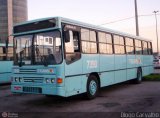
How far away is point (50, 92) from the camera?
30.2ft

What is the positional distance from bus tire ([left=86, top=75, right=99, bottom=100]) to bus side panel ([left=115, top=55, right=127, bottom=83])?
2286 mm

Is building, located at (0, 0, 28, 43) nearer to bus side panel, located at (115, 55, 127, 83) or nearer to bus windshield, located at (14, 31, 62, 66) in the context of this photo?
bus side panel, located at (115, 55, 127, 83)

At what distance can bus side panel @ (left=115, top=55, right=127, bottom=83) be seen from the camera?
44.1 feet

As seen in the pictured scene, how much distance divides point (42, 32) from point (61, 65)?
1.44 meters

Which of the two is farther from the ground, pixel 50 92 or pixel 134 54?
pixel 134 54

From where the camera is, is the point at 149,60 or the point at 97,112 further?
the point at 149,60

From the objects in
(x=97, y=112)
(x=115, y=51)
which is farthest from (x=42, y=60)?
(x=115, y=51)

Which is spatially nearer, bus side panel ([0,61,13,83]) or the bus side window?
the bus side window

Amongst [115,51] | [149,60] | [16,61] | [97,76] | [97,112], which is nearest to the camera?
[97,112]

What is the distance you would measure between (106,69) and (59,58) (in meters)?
3.67

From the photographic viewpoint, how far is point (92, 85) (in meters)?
11.1

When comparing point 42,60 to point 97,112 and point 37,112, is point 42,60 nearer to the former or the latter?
point 37,112

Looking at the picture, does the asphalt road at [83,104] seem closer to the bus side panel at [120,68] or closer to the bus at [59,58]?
the bus at [59,58]

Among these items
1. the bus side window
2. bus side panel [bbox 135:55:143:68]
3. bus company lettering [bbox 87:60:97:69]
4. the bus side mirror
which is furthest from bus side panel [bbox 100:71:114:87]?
bus side panel [bbox 135:55:143:68]
